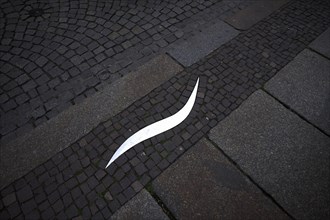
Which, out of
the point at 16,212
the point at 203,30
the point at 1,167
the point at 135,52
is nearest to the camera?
the point at 16,212

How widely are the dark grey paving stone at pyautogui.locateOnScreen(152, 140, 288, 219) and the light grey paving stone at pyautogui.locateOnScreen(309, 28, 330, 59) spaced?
3061 mm

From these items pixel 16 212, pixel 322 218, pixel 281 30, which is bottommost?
pixel 322 218

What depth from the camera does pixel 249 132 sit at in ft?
11.8

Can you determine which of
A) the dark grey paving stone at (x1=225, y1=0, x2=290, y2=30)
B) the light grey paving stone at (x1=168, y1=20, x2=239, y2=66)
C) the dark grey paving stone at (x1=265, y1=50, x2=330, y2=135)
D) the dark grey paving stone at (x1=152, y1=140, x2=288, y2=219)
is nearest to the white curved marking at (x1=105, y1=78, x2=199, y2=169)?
the dark grey paving stone at (x1=152, y1=140, x2=288, y2=219)

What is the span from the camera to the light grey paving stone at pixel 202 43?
446 centimetres

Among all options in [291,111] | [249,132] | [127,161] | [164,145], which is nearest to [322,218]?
[249,132]

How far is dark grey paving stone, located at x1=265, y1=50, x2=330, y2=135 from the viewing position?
3.82m

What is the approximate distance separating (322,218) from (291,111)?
157 cm

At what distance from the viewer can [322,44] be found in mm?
4770

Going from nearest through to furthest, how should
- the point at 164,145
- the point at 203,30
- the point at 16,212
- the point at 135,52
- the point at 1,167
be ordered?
the point at 16,212 → the point at 1,167 → the point at 164,145 → the point at 135,52 → the point at 203,30

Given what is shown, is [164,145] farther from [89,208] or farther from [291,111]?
[291,111]

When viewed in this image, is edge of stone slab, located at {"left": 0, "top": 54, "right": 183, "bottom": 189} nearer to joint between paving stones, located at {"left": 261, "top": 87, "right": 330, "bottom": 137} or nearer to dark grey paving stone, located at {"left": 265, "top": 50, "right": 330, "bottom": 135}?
joint between paving stones, located at {"left": 261, "top": 87, "right": 330, "bottom": 137}

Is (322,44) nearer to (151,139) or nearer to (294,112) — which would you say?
(294,112)

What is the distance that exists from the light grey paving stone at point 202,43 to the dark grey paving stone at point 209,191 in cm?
185
